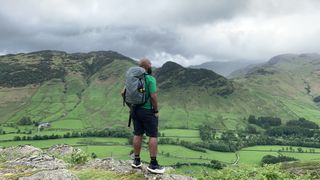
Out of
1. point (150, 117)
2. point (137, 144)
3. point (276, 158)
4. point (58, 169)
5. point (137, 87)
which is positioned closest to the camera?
point (137, 87)

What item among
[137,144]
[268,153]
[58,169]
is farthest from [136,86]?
[268,153]

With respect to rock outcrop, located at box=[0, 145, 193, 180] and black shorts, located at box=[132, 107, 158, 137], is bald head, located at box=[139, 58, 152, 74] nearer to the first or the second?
black shorts, located at box=[132, 107, 158, 137]

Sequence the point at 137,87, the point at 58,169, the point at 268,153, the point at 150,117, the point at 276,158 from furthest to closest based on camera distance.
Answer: the point at 268,153
the point at 276,158
the point at 58,169
the point at 150,117
the point at 137,87

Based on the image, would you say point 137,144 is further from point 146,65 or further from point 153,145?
point 146,65

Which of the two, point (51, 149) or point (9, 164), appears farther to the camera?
point (51, 149)

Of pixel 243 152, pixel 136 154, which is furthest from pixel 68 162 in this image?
pixel 243 152

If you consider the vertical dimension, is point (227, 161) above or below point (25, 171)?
below

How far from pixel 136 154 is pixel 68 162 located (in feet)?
16.0

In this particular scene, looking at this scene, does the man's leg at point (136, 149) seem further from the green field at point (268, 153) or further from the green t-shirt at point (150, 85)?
the green field at point (268, 153)

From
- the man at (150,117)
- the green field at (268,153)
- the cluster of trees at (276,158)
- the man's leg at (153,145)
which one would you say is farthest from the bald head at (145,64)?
the green field at (268,153)

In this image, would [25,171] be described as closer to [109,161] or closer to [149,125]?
[109,161]

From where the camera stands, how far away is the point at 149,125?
16.7 meters

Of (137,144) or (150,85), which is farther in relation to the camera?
(137,144)

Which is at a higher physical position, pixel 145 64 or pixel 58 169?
pixel 145 64
